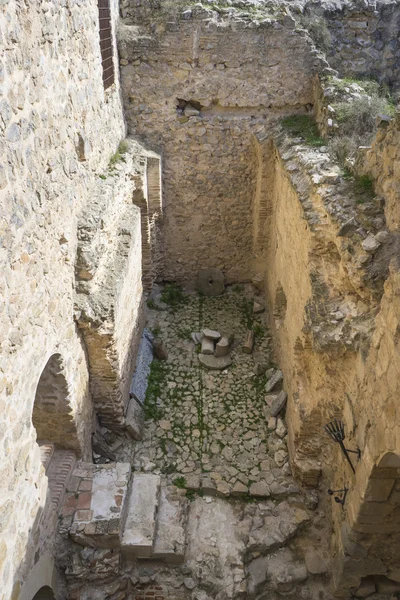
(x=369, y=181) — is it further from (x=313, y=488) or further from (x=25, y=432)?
(x=25, y=432)

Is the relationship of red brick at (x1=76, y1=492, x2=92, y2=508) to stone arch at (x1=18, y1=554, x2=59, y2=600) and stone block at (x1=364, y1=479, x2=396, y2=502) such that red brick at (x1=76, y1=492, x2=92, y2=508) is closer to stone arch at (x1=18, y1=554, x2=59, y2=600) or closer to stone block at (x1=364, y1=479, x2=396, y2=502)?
stone arch at (x1=18, y1=554, x2=59, y2=600)

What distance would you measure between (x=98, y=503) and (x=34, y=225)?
110 inches

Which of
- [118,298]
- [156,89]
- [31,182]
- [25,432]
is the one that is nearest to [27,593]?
[25,432]

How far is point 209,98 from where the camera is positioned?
724 centimetres

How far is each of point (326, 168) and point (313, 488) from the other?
356 cm

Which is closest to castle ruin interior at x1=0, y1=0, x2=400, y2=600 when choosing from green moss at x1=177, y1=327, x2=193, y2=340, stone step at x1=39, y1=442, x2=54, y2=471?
stone step at x1=39, y1=442, x2=54, y2=471

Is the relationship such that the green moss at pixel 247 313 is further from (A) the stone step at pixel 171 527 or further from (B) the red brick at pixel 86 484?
(B) the red brick at pixel 86 484

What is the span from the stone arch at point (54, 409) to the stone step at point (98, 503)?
0.35m

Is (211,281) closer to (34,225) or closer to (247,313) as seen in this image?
(247,313)

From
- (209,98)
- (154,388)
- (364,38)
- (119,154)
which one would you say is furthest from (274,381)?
(364,38)

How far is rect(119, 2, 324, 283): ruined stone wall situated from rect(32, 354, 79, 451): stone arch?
4.22 meters

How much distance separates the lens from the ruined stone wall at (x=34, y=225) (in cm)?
336

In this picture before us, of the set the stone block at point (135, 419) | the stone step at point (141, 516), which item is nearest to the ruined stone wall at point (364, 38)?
the stone block at point (135, 419)

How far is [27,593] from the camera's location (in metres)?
3.72
